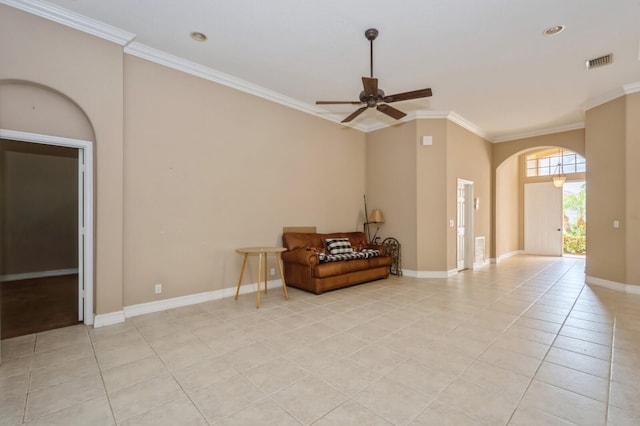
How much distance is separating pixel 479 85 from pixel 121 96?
5.02 meters

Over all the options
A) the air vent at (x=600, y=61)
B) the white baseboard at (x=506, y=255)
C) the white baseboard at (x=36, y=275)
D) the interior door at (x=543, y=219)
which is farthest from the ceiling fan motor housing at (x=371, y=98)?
the interior door at (x=543, y=219)

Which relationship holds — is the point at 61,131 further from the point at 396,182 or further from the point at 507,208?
the point at 507,208

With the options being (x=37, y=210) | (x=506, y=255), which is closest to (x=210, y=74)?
(x=37, y=210)

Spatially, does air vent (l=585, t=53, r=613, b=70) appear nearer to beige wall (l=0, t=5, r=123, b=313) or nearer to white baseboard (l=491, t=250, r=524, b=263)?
white baseboard (l=491, t=250, r=524, b=263)

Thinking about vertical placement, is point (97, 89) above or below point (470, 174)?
above

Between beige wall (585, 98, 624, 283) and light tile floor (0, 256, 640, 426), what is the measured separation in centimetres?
134

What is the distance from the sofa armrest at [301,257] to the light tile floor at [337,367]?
0.79 m

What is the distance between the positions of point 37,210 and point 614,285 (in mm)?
10648

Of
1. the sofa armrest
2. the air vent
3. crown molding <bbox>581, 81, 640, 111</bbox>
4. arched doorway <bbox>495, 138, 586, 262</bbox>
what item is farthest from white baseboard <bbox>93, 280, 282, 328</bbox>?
arched doorway <bbox>495, 138, 586, 262</bbox>

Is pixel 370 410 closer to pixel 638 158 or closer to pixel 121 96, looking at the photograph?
pixel 121 96

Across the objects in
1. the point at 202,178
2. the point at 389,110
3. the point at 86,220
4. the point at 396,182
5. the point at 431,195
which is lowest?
the point at 86,220

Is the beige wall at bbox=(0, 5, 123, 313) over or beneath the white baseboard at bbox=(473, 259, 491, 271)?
over

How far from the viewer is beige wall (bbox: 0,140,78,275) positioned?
217 inches

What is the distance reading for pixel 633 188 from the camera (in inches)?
185
